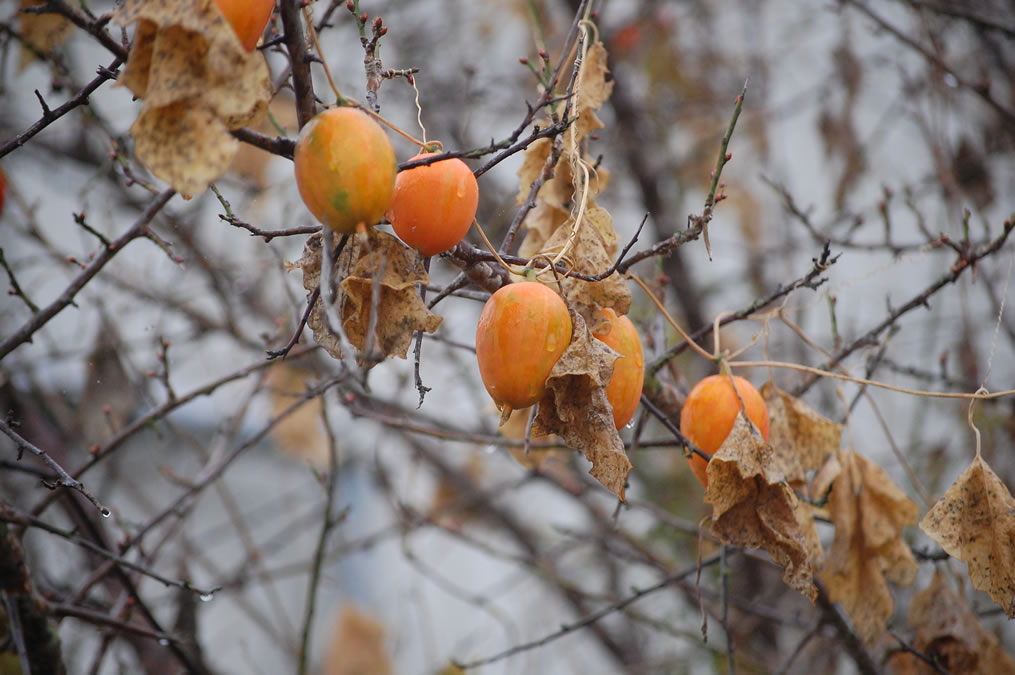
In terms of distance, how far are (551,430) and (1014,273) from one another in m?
2.40

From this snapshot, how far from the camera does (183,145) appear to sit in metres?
0.85

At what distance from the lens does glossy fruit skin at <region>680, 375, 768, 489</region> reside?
124cm

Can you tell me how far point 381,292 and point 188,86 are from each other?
0.34 metres

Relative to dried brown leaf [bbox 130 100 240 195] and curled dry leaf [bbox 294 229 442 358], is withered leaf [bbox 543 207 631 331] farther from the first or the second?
dried brown leaf [bbox 130 100 240 195]

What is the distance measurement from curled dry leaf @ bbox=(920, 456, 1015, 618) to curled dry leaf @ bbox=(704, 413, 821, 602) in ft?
0.80

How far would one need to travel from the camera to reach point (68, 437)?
2484mm

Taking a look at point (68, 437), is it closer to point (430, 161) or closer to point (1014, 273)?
point (430, 161)

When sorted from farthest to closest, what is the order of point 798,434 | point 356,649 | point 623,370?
point 356,649, point 798,434, point 623,370

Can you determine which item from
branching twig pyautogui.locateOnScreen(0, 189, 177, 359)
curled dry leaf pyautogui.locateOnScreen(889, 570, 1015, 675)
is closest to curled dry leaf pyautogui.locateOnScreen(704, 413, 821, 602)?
curled dry leaf pyautogui.locateOnScreen(889, 570, 1015, 675)

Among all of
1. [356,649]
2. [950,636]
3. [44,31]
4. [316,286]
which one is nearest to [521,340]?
[316,286]

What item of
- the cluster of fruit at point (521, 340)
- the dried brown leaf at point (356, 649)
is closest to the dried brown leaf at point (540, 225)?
the cluster of fruit at point (521, 340)

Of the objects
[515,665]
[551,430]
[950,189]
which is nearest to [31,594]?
[551,430]

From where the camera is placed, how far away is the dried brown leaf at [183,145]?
835 millimetres

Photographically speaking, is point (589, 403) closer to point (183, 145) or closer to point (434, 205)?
point (434, 205)
